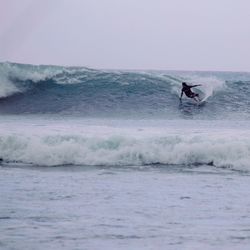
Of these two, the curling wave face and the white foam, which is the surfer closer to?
the curling wave face

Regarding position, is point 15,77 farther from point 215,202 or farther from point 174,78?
point 215,202

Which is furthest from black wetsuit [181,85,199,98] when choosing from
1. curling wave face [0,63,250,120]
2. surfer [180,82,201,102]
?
curling wave face [0,63,250,120]

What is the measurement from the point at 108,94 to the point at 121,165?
30.9 feet

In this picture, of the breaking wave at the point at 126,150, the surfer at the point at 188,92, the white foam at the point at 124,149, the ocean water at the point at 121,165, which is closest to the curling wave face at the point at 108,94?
the ocean water at the point at 121,165

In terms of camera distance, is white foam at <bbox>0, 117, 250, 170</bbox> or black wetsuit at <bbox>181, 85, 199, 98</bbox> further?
black wetsuit at <bbox>181, 85, 199, 98</bbox>

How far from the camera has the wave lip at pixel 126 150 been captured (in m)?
9.38

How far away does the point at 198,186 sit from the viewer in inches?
285

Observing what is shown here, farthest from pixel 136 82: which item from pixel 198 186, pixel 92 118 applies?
pixel 198 186

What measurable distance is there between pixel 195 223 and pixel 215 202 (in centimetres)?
93

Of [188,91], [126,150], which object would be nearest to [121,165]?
[126,150]

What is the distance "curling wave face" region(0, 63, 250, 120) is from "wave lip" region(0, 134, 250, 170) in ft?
18.9

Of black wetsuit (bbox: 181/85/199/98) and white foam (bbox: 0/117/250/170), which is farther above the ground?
black wetsuit (bbox: 181/85/199/98)

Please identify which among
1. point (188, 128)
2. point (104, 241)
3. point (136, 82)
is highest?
point (136, 82)

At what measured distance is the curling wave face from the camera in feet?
54.8
